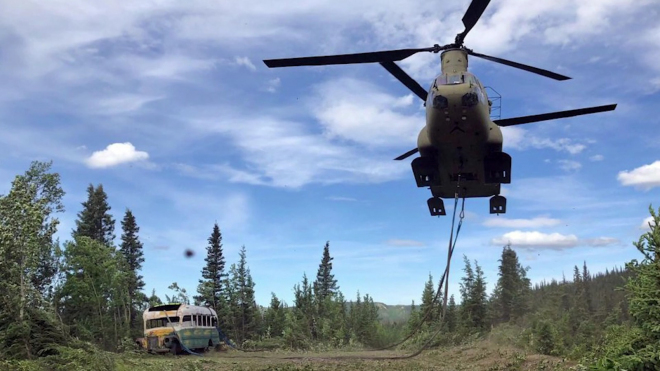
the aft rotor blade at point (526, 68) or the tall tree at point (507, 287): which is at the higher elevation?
the aft rotor blade at point (526, 68)

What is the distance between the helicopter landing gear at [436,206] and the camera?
1622 centimetres

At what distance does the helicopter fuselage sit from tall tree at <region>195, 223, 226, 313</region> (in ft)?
148

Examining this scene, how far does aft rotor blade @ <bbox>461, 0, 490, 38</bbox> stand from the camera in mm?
11123

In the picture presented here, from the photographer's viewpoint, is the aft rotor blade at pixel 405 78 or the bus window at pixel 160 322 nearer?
the aft rotor blade at pixel 405 78

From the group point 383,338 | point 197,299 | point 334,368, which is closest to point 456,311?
point 383,338

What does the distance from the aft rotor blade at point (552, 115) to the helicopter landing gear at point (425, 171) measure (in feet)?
8.20

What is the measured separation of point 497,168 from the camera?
47.8 feet

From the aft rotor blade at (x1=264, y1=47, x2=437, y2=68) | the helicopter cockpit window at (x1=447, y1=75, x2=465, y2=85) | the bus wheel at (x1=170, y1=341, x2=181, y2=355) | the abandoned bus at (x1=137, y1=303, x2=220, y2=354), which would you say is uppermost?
the aft rotor blade at (x1=264, y1=47, x2=437, y2=68)

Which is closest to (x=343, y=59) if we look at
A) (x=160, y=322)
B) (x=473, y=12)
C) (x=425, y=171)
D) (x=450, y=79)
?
(x=450, y=79)

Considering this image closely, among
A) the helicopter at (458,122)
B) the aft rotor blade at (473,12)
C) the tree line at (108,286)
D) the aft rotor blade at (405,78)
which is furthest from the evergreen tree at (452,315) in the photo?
the aft rotor blade at (473,12)

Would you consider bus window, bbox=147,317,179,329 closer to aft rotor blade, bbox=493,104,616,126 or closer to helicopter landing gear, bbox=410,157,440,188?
helicopter landing gear, bbox=410,157,440,188

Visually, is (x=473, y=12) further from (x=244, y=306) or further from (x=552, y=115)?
(x=244, y=306)

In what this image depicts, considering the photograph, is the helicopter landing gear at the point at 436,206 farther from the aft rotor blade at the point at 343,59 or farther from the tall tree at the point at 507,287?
the tall tree at the point at 507,287

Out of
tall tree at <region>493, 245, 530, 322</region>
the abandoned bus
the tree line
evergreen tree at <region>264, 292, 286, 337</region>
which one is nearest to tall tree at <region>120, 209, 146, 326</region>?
the tree line
